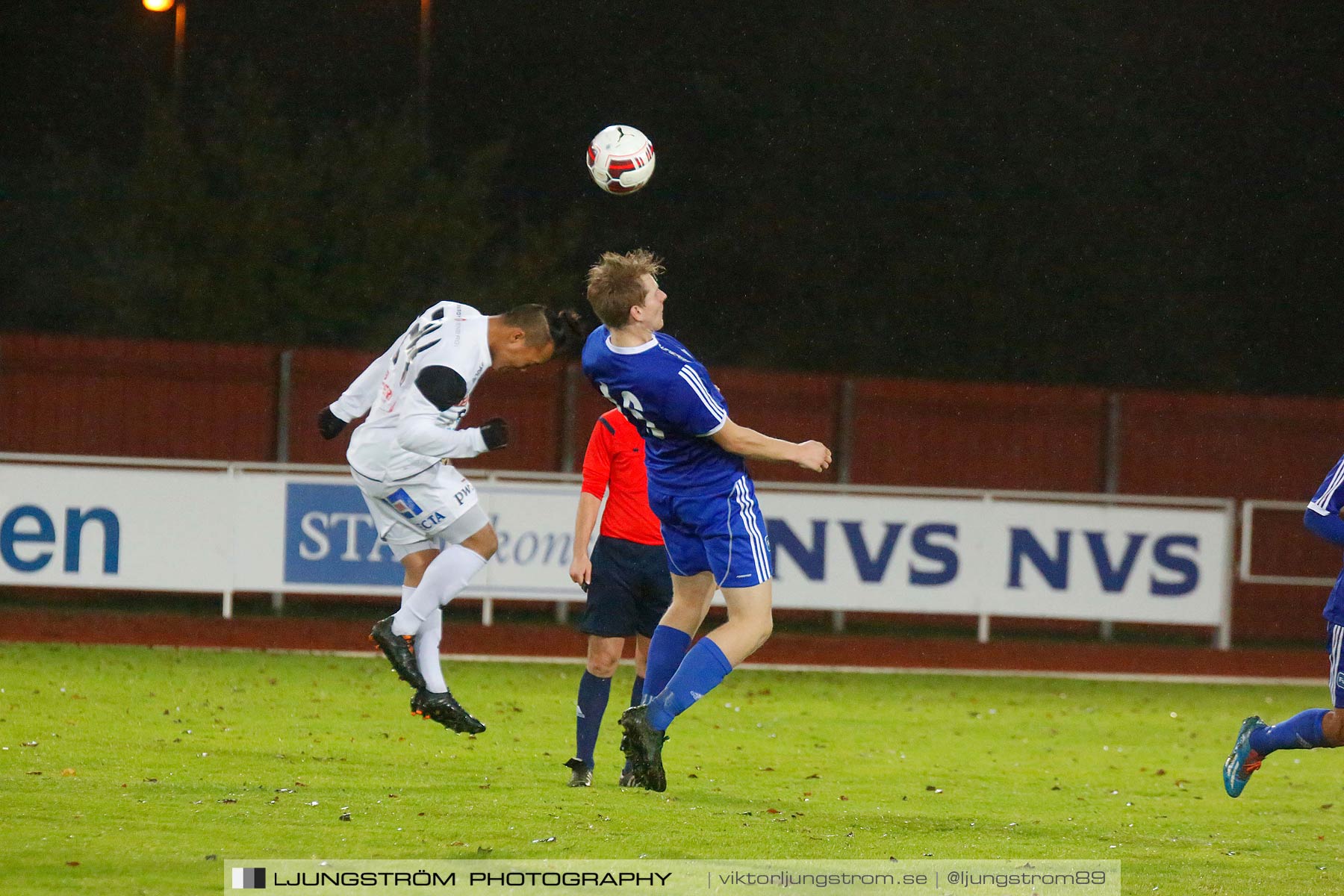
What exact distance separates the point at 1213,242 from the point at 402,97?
1337 cm

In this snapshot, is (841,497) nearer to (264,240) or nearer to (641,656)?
(641,656)

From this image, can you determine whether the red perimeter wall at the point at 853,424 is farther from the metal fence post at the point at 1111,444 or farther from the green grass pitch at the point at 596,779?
the green grass pitch at the point at 596,779

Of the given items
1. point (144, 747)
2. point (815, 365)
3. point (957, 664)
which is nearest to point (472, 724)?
point (144, 747)

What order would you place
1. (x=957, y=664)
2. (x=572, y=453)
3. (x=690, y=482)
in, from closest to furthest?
(x=690, y=482) < (x=957, y=664) < (x=572, y=453)

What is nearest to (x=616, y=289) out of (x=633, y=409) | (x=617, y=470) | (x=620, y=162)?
(x=633, y=409)

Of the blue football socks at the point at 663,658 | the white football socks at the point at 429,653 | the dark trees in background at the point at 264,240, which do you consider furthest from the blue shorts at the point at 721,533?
the dark trees in background at the point at 264,240

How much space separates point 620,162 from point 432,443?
2.13 metres

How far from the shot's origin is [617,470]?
26.0 ft

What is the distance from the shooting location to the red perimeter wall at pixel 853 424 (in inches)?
693

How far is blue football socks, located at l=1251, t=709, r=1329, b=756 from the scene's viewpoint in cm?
691

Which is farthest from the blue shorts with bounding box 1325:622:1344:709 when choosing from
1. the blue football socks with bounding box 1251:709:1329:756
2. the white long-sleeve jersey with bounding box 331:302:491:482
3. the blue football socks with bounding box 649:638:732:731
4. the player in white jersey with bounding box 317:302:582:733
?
the white long-sleeve jersey with bounding box 331:302:491:482

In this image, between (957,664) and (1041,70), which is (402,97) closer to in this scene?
(1041,70)

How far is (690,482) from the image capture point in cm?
664

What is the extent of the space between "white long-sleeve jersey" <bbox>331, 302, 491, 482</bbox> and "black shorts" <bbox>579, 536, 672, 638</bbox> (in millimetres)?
933
